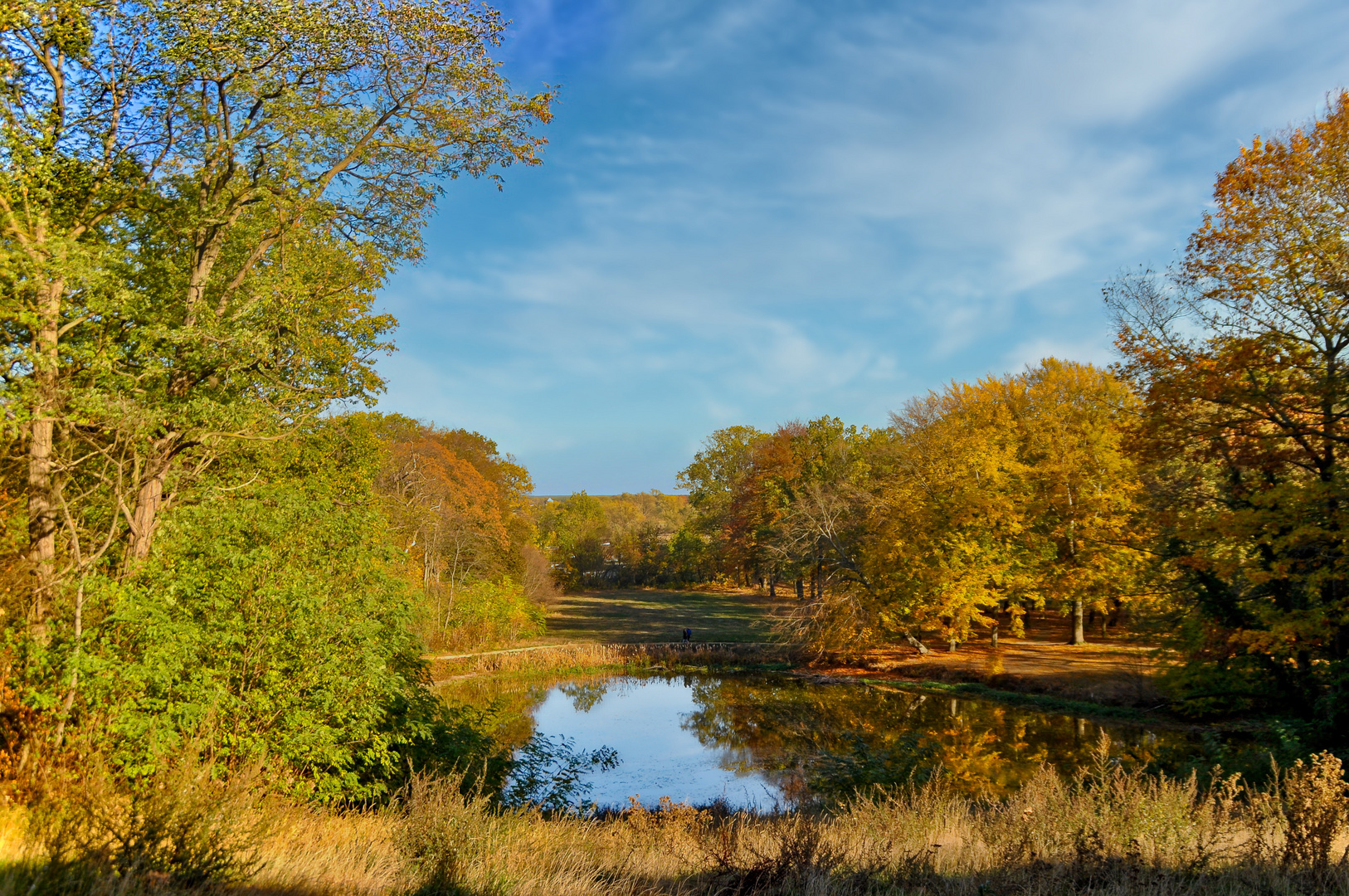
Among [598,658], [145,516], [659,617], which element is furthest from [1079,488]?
[145,516]

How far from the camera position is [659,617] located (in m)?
46.8

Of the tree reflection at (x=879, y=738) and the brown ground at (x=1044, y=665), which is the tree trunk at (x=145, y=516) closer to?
the tree reflection at (x=879, y=738)

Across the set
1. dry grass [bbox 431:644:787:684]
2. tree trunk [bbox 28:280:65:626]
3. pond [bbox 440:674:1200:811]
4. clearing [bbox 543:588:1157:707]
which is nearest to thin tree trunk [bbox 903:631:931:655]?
clearing [bbox 543:588:1157:707]

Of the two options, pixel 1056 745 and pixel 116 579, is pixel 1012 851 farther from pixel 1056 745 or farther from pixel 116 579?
pixel 1056 745

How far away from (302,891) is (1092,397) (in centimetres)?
3072

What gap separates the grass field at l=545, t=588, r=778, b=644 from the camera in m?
38.4

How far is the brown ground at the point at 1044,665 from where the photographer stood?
21.2 meters

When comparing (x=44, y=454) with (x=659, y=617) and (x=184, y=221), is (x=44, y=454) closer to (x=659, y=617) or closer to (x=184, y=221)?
(x=184, y=221)

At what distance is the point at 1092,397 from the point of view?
1131 inches

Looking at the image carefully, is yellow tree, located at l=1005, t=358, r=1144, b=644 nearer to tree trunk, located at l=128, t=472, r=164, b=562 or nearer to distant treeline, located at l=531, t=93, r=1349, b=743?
distant treeline, located at l=531, t=93, r=1349, b=743

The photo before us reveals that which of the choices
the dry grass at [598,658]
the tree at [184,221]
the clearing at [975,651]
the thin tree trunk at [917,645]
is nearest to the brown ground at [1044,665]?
the clearing at [975,651]

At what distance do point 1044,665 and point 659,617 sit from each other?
26.2 m

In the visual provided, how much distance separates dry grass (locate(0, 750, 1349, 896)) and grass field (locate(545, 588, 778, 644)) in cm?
2534

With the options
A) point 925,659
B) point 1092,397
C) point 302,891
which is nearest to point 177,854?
point 302,891
